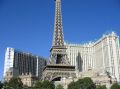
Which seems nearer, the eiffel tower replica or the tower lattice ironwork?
the eiffel tower replica

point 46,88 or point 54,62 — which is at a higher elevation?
point 54,62

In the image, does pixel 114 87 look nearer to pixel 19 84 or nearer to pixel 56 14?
pixel 19 84

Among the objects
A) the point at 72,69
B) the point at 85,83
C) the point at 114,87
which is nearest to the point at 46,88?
the point at 85,83

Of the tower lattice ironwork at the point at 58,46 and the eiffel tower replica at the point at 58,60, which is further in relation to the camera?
the tower lattice ironwork at the point at 58,46

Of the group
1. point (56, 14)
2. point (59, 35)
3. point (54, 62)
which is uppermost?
point (56, 14)

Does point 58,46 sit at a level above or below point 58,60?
above

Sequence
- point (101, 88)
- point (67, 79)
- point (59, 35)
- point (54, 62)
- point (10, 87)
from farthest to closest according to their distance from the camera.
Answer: point (59, 35)
point (54, 62)
point (67, 79)
point (10, 87)
point (101, 88)

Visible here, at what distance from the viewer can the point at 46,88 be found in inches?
4350

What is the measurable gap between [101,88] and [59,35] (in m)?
58.0

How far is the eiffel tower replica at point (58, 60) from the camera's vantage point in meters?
143

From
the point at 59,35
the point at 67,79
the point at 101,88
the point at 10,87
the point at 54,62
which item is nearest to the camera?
the point at 101,88

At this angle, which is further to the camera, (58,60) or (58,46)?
(58,60)

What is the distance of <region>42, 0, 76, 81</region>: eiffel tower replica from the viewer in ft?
470

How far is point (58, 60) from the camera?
154 m
